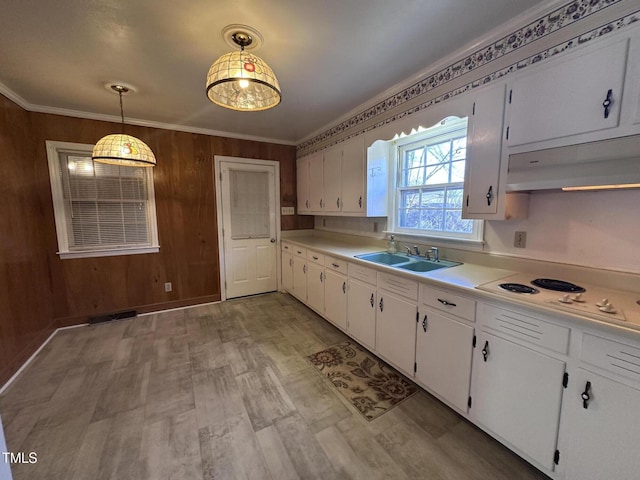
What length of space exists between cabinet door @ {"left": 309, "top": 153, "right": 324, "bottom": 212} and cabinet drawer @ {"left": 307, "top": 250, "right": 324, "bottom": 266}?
0.67 meters

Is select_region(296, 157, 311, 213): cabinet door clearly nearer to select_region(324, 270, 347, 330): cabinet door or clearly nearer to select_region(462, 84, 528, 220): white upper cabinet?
select_region(324, 270, 347, 330): cabinet door


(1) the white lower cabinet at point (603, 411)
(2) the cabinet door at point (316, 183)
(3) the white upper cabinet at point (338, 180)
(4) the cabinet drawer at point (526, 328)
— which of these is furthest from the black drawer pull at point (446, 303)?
(2) the cabinet door at point (316, 183)

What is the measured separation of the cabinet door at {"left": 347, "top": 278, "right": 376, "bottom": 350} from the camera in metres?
2.37

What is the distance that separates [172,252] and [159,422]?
2295 millimetres

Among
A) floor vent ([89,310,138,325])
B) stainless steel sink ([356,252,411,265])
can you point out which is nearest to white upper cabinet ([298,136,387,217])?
stainless steel sink ([356,252,411,265])

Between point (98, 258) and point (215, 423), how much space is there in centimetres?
266

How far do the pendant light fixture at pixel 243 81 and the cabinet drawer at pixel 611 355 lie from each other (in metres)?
1.87

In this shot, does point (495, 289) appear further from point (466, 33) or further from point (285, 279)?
point (285, 279)

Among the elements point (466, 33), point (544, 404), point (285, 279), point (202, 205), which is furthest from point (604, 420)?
point (202, 205)

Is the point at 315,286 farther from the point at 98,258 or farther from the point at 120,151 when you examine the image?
the point at 98,258

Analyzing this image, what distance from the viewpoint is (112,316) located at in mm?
3281

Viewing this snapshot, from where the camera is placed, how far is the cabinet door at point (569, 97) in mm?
1242

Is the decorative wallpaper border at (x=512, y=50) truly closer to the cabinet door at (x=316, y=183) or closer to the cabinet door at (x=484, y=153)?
the cabinet door at (x=484, y=153)

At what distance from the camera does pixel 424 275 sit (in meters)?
1.85
